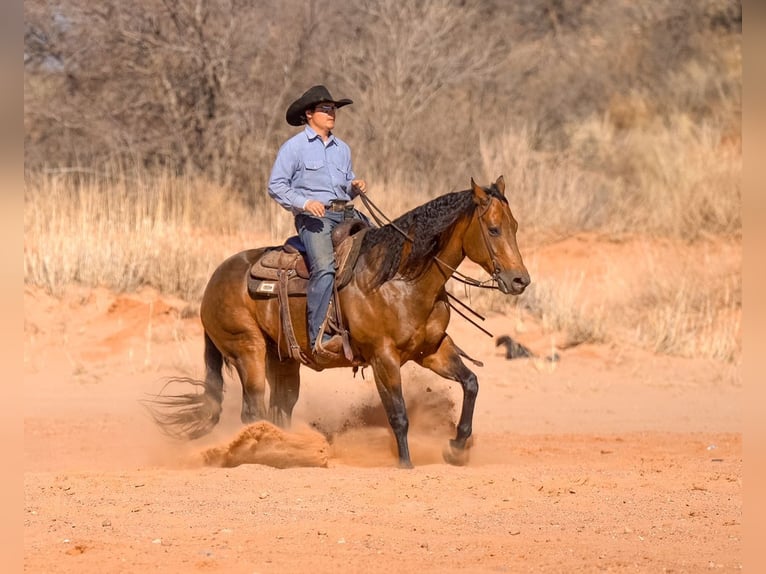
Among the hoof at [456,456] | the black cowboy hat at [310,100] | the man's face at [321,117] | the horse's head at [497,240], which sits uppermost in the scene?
the black cowboy hat at [310,100]

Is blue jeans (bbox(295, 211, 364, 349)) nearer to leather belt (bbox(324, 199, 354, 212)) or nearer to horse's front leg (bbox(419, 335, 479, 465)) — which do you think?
leather belt (bbox(324, 199, 354, 212))

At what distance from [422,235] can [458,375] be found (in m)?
1.17

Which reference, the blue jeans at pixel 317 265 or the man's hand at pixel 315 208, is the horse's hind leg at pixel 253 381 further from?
the man's hand at pixel 315 208

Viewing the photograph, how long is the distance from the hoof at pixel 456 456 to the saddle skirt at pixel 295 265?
64.5 inches

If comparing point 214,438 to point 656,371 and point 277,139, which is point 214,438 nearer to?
point 656,371

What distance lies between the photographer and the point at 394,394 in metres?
9.67

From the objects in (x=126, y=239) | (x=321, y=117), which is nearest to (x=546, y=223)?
(x=126, y=239)

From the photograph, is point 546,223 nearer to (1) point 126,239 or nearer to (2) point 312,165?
(1) point 126,239

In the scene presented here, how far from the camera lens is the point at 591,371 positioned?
15.4 m

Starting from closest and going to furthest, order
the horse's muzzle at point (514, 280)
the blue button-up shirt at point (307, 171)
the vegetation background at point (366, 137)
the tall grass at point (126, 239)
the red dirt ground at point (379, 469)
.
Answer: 1. the red dirt ground at point (379, 469)
2. the horse's muzzle at point (514, 280)
3. the blue button-up shirt at point (307, 171)
4. the tall grass at point (126, 239)
5. the vegetation background at point (366, 137)

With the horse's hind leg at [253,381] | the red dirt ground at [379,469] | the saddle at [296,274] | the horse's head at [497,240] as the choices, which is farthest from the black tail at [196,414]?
the horse's head at [497,240]

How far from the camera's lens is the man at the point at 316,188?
9805mm
